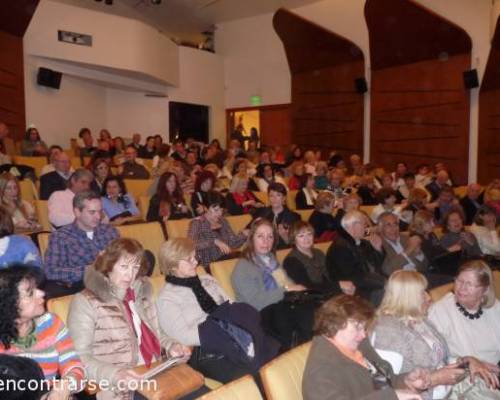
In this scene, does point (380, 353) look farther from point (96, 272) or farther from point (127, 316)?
point (96, 272)

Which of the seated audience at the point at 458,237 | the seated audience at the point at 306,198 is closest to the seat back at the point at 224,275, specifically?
the seated audience at the point at 458,237

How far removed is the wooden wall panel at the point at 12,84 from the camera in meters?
8.04

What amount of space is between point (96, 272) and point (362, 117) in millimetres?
9076

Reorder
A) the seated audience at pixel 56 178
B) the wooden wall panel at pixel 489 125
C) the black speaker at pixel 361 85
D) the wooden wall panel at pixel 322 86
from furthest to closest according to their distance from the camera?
the wooden wall panel at pixel 322 86 → the black speaker at pixel 361 85 → the wooden wall panel at pixel 489 125 → the seated audience at pixel 56 178

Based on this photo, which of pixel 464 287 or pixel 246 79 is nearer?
pixel 464 287

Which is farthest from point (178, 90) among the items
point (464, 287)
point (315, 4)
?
point (464, 287)

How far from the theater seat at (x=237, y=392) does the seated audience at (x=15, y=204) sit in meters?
3.35

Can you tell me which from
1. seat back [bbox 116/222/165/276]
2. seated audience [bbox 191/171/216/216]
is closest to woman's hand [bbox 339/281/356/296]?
seat back [bbox 116/222/165/276]

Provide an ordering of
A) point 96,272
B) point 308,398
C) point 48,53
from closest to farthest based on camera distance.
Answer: point 308,398, point 96,272, point 48,53

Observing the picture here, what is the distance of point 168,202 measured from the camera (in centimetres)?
510

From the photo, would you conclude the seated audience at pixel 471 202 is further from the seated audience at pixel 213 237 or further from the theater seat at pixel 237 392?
the theater seat at pixel 237 392

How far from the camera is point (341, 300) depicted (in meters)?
2.12

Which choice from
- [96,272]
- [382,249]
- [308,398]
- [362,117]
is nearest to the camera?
[308,398]

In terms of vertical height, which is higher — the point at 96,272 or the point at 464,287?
the point at 96,272
